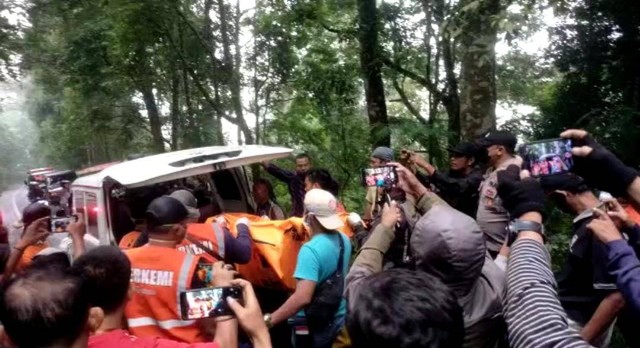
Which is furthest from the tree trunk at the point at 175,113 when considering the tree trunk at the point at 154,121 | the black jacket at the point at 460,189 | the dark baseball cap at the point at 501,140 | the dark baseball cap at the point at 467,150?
the dark baseball cap at the point at 501,140

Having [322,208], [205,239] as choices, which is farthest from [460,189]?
[205,239]

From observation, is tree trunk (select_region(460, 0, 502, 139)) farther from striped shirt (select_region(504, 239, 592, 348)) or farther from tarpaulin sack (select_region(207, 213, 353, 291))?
striped shirt (select_region(504, 239, 592, 348))

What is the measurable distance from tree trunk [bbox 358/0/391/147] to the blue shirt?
237 inches

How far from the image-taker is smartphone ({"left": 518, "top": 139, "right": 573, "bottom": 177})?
2.87 metres

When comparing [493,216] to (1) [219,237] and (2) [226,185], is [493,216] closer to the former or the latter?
(1) [219,237]

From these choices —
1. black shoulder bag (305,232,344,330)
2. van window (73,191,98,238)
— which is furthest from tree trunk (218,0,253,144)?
black shoulder bag (305,232,344,330)

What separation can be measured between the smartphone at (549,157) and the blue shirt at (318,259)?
4.14 feet

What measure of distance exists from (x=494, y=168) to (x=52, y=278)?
3645mm

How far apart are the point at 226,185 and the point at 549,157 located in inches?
166

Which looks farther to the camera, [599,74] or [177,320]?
[599,74]

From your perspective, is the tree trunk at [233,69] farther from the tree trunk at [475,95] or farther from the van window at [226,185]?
the tree trunk at [475,95]

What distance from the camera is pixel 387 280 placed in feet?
5.83

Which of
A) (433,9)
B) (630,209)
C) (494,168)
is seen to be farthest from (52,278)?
(433,9)

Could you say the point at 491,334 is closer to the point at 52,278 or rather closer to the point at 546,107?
the point at 52,278
